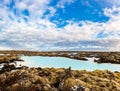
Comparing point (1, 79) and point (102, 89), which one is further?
point (1, 79)

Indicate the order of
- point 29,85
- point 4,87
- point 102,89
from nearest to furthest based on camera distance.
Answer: point 102,89 < point 29,85 < point 4,87

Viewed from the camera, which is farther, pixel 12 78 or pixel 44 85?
pixel 12 78

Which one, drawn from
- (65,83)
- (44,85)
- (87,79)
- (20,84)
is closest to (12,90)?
(20,84)

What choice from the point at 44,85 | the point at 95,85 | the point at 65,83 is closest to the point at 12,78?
the point at 44,85

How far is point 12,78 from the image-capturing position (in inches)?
1270

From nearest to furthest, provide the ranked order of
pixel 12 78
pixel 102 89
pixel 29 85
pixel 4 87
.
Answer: pixel 102 89 < pixel 29 85 < pixel 4 87 < pixel 12 78

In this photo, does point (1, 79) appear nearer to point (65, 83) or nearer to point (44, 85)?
point (44, 85)

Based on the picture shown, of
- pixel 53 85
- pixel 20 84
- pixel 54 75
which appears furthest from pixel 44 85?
pixel 54 75

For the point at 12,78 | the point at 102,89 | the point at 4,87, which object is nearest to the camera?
the point at 102,89

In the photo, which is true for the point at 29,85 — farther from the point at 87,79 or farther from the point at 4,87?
the point at 87,79

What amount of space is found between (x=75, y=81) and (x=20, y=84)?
6.59 m

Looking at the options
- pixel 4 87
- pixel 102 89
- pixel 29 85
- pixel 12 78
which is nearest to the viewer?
pixel 102 89

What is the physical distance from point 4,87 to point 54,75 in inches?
272

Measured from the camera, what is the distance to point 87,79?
1150 inches
